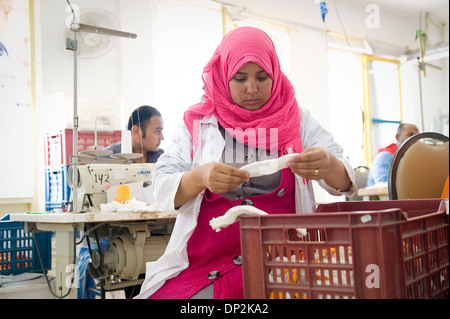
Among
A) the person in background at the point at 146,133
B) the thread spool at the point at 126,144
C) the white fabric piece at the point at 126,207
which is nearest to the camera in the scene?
the white fabric piece at the point at 126,207

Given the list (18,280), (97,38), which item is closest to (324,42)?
(97,38)

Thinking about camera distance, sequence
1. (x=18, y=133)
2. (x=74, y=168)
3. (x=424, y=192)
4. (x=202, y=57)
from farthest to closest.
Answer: (x=202, y=57) → (x=18, y=133) → (x=74, y=168) → (x=424, y=192)

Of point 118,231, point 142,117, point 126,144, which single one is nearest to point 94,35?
point 142,117

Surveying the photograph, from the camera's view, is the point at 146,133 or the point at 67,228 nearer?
the point at 67,228

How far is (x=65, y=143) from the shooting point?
260 centimetres

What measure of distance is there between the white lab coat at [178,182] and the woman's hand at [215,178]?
5 centimetres

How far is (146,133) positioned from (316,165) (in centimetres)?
228

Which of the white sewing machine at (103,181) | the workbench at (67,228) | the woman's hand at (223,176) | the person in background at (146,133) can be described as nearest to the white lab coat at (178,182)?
the woman's hand at (223,176)

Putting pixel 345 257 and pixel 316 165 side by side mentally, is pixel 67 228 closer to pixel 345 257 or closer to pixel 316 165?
pixel 316 165

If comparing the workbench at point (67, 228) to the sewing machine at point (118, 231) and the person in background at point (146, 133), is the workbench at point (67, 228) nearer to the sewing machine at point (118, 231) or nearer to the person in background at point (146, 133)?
the sewing machine at point (118, 231)

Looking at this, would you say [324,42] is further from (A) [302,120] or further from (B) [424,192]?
(A) [302,120]

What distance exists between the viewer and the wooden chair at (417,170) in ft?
5.32

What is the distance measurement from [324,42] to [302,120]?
15.4ft

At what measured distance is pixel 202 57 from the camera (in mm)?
3812
